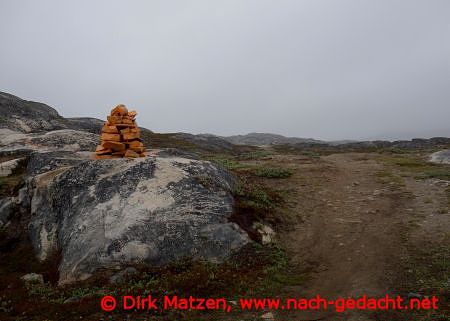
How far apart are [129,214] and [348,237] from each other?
8926mm

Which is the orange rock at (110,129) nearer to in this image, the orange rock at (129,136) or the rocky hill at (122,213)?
the orange rock at (129,136)

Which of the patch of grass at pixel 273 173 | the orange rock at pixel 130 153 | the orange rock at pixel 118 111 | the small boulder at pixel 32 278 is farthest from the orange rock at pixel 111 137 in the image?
the patch of grass at pixel 273 173

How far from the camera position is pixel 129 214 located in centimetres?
1320

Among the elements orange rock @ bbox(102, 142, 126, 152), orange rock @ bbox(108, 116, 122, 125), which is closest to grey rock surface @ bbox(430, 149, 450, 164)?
orange rock @ bbox(102, 142, 126, 152)

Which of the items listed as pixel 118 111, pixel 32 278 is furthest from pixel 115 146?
pixel 32 278

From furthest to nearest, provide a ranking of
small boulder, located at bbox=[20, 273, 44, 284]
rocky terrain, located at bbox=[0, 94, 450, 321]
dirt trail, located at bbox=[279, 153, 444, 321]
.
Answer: small boulder, located at bbox=[20, 273, 44, 284] → dirt trail, located at bbox=[279, 153, 444, 321] → rocky terrain, located at bbox=[0, 94, 450, 321]

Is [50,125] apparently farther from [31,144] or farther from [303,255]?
[303,255]

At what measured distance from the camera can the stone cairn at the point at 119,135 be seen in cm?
1673

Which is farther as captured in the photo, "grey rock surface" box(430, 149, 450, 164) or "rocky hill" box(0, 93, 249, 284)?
"grey rock surface" box(430, 149, 450, 164)

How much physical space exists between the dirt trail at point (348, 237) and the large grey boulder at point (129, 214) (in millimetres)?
3020

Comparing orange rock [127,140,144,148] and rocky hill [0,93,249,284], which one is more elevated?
orange rock [127,140,144,148]

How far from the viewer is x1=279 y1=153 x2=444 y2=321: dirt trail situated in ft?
34.8

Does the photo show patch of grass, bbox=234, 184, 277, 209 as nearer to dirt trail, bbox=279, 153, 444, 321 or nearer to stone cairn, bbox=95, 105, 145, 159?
dirt trail, bbox=279, 153, 444, 321

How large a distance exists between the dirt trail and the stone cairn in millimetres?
8523
